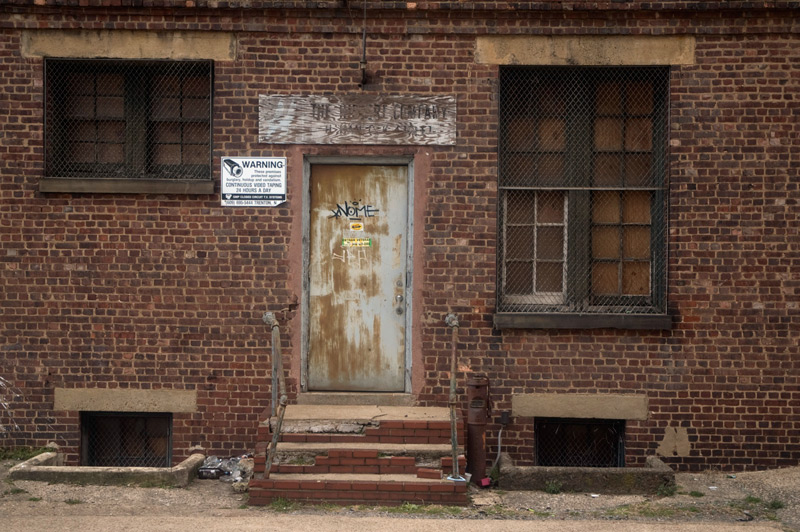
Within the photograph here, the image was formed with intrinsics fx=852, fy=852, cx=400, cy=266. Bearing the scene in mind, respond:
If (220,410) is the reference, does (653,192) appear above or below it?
above

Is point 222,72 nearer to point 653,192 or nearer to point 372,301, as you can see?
point 372,301

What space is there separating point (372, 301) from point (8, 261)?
3570 millimetres

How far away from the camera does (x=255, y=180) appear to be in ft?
27.2

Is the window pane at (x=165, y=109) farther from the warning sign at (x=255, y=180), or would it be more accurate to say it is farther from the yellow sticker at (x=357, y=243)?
the yellow sticker at (x=357, y=243)

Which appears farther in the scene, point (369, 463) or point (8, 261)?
point (8, 261)

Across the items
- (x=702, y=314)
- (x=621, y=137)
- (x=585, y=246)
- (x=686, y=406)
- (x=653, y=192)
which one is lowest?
(x=686, y=406)

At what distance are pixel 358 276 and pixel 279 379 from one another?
1261 millimetres

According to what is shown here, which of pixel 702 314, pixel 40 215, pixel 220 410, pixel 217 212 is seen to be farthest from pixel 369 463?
pixel 40 215

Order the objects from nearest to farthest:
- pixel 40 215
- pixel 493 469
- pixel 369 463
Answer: pixel 369 463 < pixel 493 469 < pixel 40 215

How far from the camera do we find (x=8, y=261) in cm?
831

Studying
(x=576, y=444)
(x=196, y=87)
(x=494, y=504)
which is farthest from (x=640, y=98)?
(x=196, y=87)

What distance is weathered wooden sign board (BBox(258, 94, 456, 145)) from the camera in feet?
27.1

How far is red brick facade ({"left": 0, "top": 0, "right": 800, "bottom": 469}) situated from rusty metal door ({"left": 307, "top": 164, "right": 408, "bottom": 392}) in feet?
0.73

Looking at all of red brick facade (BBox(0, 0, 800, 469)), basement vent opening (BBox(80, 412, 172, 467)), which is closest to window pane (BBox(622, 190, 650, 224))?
red brick facade (BBox(0, 0, 800, 469))
